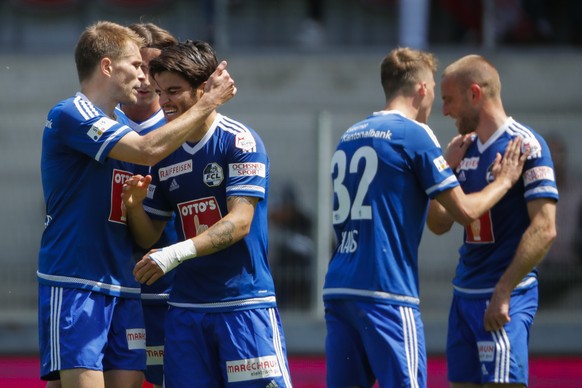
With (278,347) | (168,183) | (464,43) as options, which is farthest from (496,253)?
(464,43)

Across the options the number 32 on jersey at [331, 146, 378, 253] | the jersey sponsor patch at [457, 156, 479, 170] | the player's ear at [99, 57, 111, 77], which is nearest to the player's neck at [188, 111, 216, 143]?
the player's ear at [99, 57, 111, 77]

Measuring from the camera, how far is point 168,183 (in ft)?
18.5

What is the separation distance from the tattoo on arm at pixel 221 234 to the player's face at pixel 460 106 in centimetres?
178

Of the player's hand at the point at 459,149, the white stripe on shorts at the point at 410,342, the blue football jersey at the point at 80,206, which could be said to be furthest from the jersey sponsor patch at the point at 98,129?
the player's hand at the point at 459,149

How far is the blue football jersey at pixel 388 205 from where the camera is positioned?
566 cm

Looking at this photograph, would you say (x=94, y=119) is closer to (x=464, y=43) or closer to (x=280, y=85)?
(x=280, y=85)

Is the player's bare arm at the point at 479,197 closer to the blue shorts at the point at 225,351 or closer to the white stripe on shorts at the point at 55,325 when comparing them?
the blue shorts at the point at 225,351

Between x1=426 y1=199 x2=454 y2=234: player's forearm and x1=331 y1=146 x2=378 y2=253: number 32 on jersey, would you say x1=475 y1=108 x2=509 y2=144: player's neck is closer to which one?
x1=426 y1=199 x2=454 y2=234: player's forearm

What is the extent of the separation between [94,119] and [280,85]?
10082 millimetres

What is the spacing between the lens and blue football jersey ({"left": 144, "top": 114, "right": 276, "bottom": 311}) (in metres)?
5.47

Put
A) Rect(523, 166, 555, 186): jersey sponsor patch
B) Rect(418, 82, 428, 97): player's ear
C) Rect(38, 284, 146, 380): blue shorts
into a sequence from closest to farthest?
Rect(38, 284, 146, 380): blue shorts → Rect(418, 82, 428, 97): player's ear → Rect(523, 166, 555, 186): jersey sponsor patch

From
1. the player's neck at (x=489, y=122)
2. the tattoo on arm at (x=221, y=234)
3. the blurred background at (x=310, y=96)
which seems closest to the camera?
the tattoo on arm at (x=221, y=234)

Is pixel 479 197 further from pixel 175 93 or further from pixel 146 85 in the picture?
pixel 146 85

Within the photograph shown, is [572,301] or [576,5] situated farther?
[576,5]
